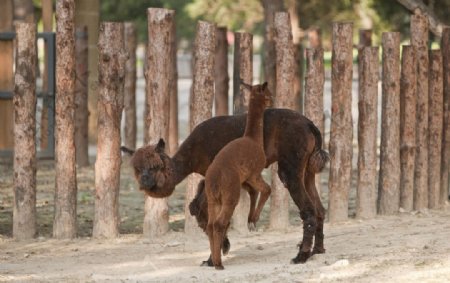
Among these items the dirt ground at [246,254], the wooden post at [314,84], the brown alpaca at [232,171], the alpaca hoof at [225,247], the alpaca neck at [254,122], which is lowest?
the dirt ground at [246,254]

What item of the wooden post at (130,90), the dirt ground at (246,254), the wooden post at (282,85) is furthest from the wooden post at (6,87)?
the wooden post at (282,85)

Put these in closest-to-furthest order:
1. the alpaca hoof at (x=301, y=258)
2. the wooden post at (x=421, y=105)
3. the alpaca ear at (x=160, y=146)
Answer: the alpaca ear at (x=160, y=146) < the alpaca hoof at (x=301, y=258) < the wooden post at (x=421, y=105)

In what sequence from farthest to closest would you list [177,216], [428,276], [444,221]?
[177,216] → [444,221] → [428,276]

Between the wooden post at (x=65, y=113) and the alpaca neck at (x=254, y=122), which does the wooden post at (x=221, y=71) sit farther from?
the alpaca neck at (x=254, y=122)

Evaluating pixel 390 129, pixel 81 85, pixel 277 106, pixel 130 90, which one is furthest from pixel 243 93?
pixel 130 90

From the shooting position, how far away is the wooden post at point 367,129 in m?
11.5

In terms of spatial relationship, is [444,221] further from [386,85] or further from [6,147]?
[6,147]

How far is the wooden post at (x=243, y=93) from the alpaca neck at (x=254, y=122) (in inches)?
78.1

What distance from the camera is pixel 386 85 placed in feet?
38.2

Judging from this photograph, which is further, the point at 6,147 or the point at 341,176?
the point at 6,147

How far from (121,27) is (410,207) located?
339 centimetres

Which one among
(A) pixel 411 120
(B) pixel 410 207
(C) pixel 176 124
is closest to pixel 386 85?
(A) pixel 411 120

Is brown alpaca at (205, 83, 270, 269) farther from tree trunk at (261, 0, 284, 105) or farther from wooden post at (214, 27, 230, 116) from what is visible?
wooden post at (214, 27, 230, 116)

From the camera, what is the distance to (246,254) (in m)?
9.70
